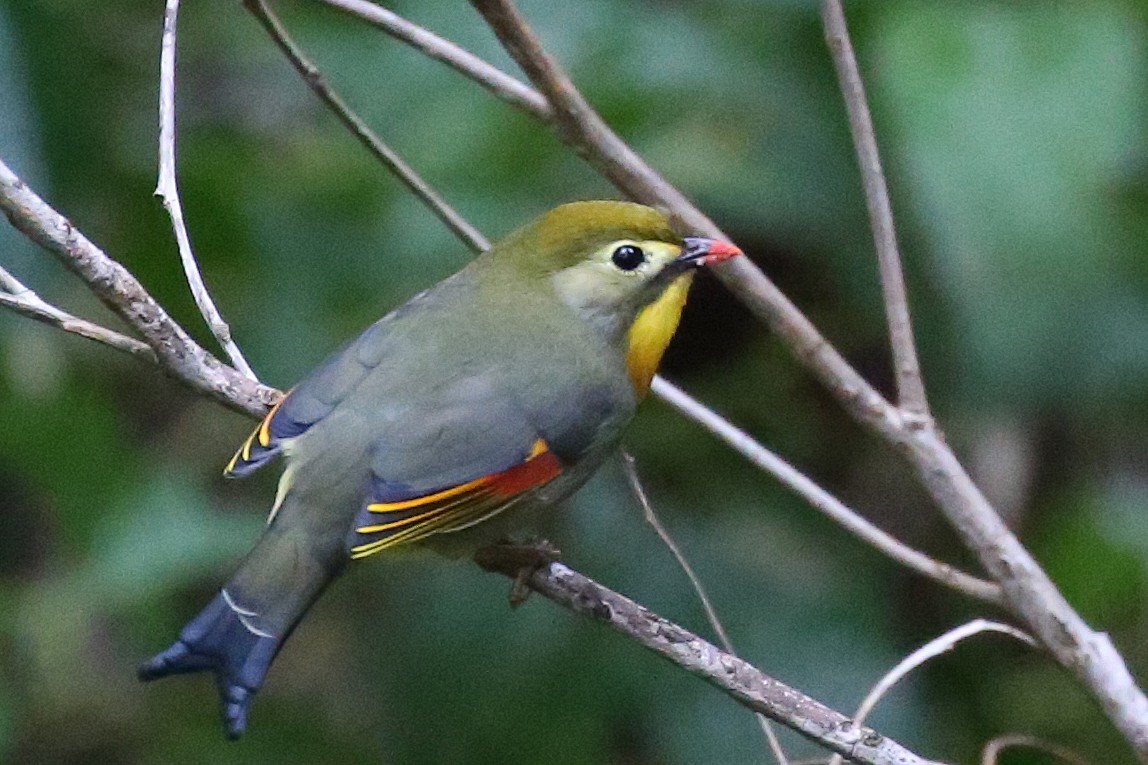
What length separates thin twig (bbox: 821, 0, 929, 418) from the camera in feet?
9.52

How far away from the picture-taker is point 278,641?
9.21 feet

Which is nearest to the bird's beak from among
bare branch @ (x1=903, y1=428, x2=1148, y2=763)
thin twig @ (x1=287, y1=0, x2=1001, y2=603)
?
thin twig @ (x1=287, y1=0, x2=1001, y2=603)

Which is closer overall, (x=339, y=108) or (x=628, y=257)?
(x=339, y=108)

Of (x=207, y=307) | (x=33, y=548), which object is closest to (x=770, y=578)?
(x=207, y=307)

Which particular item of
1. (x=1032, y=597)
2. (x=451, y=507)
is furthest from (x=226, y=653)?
(x=1032, y=597)

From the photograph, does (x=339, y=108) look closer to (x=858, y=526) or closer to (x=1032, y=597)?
(x=858, y=526)

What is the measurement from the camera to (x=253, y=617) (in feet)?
9.23

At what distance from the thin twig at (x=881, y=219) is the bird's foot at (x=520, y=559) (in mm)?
673

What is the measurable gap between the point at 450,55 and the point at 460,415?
0.64 meters

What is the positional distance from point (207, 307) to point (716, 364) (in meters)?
1.79

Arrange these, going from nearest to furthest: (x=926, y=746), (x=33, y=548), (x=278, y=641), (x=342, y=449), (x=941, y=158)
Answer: (x=278, y=641) < (x=342, y=449) < (x=941, y=158) < (x=926, y=746) < (x=33, y=548)

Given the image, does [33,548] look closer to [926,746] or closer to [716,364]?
[716,364]

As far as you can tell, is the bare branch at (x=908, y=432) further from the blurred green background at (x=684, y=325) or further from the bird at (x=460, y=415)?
the blurred green background at (x=684, y=325)

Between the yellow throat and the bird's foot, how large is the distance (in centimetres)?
47
